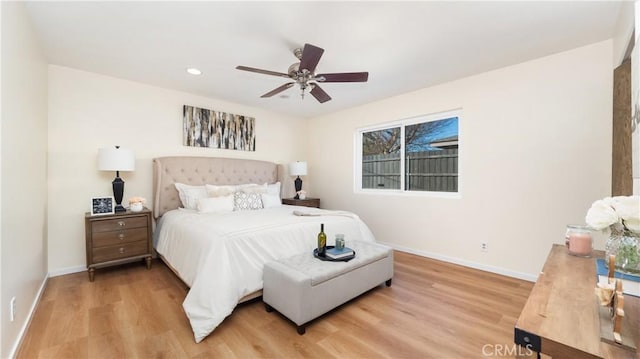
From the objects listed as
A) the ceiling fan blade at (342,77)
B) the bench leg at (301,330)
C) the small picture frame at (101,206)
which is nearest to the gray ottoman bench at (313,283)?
the bench leg at (301,330)

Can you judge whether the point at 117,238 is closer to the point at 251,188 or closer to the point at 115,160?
the point at 115,160

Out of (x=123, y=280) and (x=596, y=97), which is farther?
(x=123, y=280)

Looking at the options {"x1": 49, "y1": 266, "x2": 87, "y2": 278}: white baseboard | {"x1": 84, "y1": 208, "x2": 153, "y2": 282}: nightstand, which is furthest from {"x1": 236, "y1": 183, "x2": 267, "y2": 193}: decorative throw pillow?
{"x1": 49, "y1": 266, "x2": 87, "y2": 278}: white baseboard

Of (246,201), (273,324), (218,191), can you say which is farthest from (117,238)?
(273,324)

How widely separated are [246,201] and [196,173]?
954 mm

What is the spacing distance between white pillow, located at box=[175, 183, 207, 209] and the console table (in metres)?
3.52

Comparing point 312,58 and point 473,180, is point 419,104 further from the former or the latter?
point 312,58

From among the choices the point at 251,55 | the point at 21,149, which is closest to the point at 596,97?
the point at 251,55

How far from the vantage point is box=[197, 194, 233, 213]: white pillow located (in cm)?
322

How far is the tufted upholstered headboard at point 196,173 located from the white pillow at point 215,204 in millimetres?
623

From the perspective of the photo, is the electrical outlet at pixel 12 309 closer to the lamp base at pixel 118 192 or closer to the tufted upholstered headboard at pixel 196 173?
the lamp base at pixel 118 192

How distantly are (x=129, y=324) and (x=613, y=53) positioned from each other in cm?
467

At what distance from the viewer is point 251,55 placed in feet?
8.62

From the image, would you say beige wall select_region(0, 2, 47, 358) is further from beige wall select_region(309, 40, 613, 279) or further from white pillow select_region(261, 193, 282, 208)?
beige wall select_region(309, 40, 613, 279)
